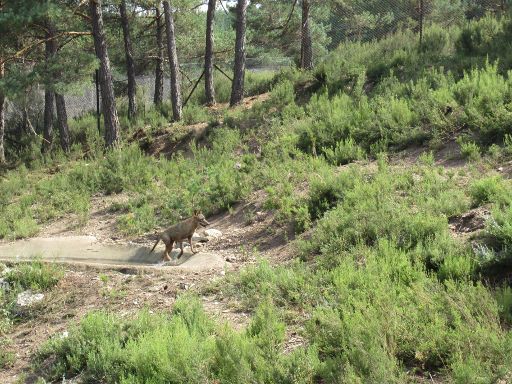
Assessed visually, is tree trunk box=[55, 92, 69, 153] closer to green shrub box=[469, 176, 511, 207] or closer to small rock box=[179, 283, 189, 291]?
small rock box=[179, 283, 189, 291]

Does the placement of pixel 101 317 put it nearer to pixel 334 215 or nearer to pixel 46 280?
pixel 46 280

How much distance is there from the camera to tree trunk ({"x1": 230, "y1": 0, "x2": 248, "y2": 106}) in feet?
61.7

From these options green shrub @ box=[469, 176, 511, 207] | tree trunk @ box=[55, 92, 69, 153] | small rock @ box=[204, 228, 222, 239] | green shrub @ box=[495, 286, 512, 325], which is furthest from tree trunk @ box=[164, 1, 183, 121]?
green shrub @ box=[495, 286, 512, 325]

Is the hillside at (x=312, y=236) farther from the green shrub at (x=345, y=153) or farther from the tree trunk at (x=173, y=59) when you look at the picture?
the tree trunk at (x=173, y=59)

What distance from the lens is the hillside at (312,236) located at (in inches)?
222

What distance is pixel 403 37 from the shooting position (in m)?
17.6

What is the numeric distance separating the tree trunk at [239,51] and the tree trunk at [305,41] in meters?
1.89

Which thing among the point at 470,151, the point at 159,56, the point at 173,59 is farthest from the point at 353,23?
the point at 470,151

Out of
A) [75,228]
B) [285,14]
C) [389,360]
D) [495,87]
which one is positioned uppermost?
[285,14]

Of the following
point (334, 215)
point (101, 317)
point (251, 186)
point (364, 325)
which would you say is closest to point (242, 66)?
point (251, 186)

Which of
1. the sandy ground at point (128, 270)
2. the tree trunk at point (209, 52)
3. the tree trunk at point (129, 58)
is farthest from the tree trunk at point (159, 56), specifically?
the sandy ground at point (128, 270)

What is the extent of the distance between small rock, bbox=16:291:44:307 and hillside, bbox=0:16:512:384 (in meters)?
0.09

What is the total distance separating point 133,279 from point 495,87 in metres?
7.22

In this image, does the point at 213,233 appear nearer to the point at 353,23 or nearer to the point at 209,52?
the point at 209,52
